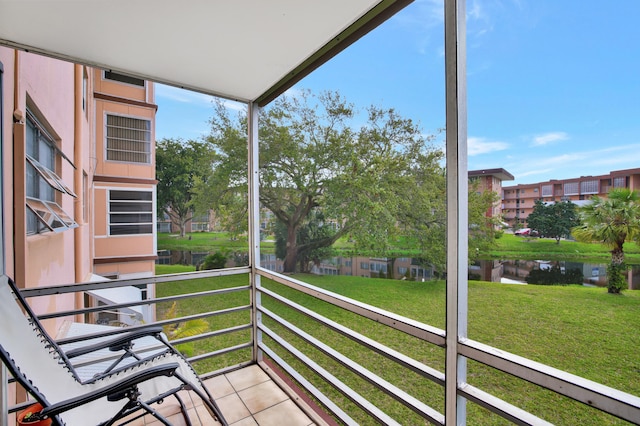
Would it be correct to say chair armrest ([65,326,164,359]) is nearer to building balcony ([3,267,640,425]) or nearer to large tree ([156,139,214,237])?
building balcony ([3,267,640,425])

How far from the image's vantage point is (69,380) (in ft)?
4.46

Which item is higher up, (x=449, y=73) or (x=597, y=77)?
(x=597, y=77)

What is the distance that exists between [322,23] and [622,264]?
2.17m

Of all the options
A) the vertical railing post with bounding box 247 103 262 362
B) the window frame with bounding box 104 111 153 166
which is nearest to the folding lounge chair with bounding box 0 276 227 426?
the vertical railing post with bounding box 247 103 262 362

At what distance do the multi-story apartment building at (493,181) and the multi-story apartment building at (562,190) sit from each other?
0.09 m

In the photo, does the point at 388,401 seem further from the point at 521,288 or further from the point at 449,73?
the point at 449,73

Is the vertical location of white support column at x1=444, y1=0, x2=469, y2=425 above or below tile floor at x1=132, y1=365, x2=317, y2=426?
above

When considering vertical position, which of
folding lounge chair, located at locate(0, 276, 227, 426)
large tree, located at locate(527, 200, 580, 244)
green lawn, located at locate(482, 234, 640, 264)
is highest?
large tree, located at locate(527, 200, 580, 244)

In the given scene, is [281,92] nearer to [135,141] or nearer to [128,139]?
[135,141]

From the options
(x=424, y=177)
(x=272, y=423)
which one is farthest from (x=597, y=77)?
(x=424, y=177)

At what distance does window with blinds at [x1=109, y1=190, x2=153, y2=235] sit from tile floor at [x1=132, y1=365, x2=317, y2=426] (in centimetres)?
404

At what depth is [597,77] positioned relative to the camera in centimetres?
175

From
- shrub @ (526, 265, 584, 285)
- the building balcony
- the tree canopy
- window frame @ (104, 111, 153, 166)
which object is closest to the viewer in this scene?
the building balcony

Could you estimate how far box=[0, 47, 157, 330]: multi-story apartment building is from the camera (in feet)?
5.40
